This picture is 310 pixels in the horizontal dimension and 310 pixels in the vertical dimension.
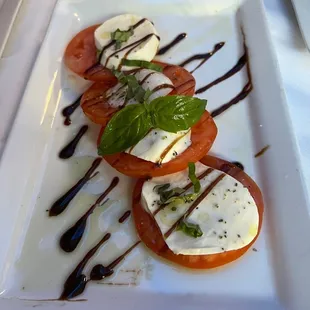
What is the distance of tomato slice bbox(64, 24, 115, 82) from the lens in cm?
192

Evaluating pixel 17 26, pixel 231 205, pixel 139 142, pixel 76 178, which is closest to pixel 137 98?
pixel 139 142

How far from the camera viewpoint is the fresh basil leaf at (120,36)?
1939 millimetres

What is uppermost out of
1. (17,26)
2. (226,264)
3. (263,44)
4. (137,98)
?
(17,26)

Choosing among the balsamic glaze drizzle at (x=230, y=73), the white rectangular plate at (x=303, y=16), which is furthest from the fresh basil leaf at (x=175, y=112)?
the white rectangular plate at (x=303, y=16)

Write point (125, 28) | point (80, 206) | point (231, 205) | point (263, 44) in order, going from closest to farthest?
point (231, 205) < point (80, 206) < point (263, 44) < point (125, 28)

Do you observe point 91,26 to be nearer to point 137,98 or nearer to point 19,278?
point 137,98

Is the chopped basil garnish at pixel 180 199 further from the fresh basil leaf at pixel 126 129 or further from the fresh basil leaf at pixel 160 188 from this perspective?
the fresh basil leaf at pixel 126 129

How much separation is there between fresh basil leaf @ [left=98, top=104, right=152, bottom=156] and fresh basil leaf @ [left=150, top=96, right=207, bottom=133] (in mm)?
32

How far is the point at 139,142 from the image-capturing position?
5.07 ft

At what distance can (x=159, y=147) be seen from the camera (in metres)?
1.53

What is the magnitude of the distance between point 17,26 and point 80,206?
0.92 meters

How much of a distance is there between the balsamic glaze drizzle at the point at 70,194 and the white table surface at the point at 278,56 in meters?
0.26

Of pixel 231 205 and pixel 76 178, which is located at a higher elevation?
pixel 76 178

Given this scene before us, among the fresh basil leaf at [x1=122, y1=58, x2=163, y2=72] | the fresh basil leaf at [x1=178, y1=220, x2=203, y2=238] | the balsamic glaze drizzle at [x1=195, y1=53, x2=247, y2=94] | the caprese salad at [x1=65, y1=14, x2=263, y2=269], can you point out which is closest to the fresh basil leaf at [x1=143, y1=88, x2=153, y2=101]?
the caprese salad at [x1=65, y1=14, x2=263, y2=269]
